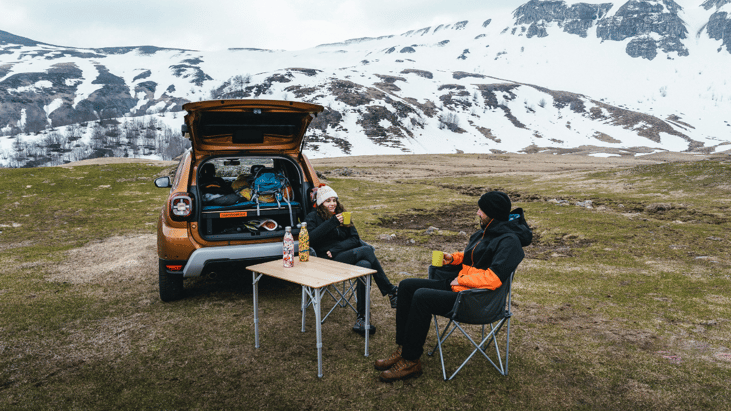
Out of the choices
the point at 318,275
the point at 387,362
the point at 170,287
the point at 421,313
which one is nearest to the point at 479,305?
the point at 421,313

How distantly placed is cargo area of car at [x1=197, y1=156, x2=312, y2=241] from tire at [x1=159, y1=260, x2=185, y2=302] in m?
0.91

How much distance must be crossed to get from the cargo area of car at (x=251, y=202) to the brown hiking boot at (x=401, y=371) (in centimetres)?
267

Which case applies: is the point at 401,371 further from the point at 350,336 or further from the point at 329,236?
the point at 329,236

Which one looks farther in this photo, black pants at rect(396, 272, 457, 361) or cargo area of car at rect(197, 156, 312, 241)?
cargo area of car at rect(197, 156, 312, 241)

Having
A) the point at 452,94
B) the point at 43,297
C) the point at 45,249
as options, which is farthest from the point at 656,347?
the point at 452,94

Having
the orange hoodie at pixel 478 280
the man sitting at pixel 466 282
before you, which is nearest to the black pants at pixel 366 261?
the man sitting at pixel 466 282

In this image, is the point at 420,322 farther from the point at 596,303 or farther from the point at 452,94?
the point at 452,94

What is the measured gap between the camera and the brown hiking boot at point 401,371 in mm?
4055

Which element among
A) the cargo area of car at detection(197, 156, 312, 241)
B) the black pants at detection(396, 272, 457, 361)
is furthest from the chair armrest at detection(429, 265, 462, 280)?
the cargo area of car at detection(197, 156, 312, 241)

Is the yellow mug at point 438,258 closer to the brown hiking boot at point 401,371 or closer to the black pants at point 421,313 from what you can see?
the black pants at point 421,313

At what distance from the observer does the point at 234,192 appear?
7125mm

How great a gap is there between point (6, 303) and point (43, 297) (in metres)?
0.44

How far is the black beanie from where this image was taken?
162 inches

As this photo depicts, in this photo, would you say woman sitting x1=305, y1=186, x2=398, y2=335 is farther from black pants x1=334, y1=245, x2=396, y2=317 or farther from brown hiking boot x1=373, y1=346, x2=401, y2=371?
brown hiking boot x1=373, y1=346, x2=401, y2=371
